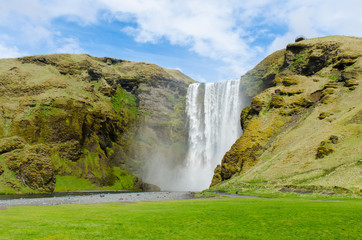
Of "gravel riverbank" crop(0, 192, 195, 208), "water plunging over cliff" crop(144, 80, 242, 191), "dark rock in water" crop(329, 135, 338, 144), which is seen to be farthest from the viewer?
"water plunging over cliff" crop(144, 80, 242, 191)

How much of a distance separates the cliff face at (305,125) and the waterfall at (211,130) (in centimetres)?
933

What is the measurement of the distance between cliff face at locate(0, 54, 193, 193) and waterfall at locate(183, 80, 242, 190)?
45.9 ft

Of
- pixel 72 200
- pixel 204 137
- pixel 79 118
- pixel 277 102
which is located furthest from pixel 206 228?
pixel 79 118

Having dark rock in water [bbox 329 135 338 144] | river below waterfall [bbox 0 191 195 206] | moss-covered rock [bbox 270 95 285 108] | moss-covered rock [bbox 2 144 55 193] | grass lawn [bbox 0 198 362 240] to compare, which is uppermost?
moss-covered rock [bbox 270 95 285 108]

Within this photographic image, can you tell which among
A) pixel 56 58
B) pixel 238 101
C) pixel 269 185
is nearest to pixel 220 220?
pixel 269 185

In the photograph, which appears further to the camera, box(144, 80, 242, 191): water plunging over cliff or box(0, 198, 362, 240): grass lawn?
box(144, 80, 242, 191): water plunging over cliff

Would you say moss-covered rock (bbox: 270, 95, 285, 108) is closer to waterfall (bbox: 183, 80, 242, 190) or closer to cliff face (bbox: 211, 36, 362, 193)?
cliff face (bbox: 211, 36, 362, 193)

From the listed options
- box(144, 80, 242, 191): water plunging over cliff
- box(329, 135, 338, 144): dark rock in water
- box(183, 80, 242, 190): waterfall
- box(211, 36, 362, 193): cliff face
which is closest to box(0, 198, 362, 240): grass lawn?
box(211, 36, 362, 193): cliff face

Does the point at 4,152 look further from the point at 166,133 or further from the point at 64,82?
the point at 166,133

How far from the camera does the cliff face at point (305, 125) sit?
48.0 metres

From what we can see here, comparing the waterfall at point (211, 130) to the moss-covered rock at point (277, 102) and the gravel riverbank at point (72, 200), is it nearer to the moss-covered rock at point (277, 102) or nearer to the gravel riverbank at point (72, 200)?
the moss-covered rock at point (277, 102)

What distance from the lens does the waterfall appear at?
111 m

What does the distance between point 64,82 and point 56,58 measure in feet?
81.0

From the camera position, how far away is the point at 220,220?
16.2m
